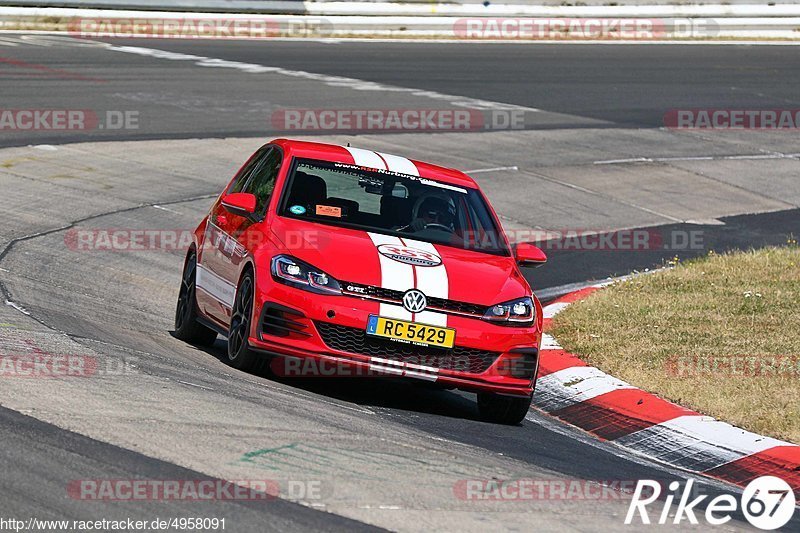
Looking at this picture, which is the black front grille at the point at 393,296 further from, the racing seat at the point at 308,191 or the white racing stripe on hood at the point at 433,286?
the racing seat at the point at 308,191

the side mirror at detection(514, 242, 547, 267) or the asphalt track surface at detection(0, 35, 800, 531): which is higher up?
the side mirror at detection(514, 242, 547, 267)

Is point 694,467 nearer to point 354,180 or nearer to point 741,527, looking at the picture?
point 741,527

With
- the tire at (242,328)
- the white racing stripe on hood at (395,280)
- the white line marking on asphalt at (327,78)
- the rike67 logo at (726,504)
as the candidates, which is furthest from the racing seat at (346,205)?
the white line marking on asphalt at (327,78)

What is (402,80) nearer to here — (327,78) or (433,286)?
(327,78)

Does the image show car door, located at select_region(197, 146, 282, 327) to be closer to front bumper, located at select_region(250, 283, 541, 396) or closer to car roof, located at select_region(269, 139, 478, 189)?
car roof, located at select_region(269, 139, 478, 189)

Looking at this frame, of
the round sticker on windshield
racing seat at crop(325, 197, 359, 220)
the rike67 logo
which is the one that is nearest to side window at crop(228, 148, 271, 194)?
racing seat at crop(325, 197, 359, 220)

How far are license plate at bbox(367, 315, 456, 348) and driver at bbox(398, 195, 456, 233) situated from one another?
1.12m

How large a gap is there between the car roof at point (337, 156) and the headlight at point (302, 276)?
1.37 meters

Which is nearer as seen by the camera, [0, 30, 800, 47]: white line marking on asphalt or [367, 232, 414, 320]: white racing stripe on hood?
[367, 232, 414, 320]: white racing stripe on hood

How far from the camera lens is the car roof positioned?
30.8 feet

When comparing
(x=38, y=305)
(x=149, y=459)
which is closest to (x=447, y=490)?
(x=149, y=459)

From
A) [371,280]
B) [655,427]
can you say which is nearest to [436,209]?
[371,280]

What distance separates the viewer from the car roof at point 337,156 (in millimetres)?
9375

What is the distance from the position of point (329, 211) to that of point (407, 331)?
4.26 ft
